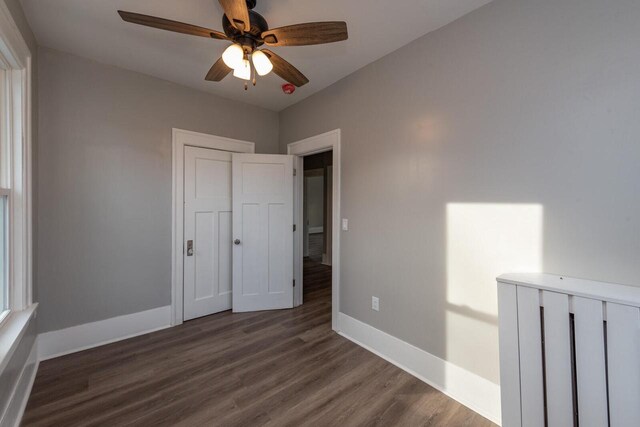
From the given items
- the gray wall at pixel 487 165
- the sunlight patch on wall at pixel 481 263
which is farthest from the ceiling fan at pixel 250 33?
the sunlight patch on wall at pixel 481 263

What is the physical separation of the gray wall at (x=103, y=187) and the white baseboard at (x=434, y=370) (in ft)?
6.92

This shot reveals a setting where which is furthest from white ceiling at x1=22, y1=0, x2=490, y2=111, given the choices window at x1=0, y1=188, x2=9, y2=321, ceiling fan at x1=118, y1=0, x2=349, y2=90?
window at x1=0, y1=188, x2=9, y2=321

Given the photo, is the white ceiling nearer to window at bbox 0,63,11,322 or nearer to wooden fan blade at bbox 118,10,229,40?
wooden fan blade at bbox 118,10,229,40

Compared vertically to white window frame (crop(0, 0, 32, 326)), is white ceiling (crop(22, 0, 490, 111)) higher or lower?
higher

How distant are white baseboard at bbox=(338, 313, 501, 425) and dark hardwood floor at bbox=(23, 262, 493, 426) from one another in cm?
6

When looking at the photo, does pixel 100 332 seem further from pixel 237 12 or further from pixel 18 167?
pixel 237 12

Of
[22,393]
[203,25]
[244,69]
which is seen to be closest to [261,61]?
[244,69]

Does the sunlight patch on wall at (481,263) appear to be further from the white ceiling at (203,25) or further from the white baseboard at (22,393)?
the white baseboard at (22,393)

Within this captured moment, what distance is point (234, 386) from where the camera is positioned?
1.85 metres

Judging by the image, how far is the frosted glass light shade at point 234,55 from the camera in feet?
4.76

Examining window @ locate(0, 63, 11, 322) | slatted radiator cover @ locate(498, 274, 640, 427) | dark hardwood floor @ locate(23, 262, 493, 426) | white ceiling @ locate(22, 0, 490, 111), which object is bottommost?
dark hardwood floor @ locate(23, 262, 493, 426)

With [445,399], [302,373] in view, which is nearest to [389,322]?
[445,399]

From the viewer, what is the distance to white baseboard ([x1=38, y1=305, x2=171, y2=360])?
2.15 metres

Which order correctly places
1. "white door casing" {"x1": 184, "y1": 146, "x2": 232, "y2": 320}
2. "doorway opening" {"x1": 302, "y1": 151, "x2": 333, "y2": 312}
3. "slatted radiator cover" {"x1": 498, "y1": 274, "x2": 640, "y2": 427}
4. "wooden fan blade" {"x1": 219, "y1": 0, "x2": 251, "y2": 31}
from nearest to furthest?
"slatted radiator cover" {"x1": 498, "y1": 274, "x2": 640, "y2": 427}
"wooden fan blade" {"x1": 219, "y1": 0, "x2": 251, "y2": 31}
"white door casing" {"x1": 184, "y1": 146, "x2": 232, "y2": 320}
"doorway opening" {"x1": 302, "y1": 151, "x2": 333, "y2": 312}
